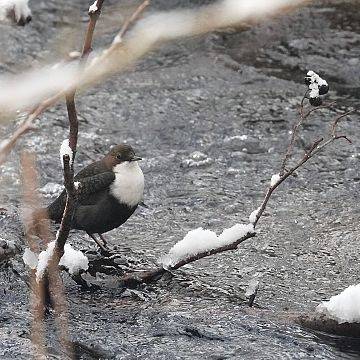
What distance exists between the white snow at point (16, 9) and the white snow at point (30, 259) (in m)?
1.25

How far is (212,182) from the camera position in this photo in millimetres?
5238

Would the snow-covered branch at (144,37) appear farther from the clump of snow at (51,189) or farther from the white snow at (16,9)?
the white snow at (16,9)

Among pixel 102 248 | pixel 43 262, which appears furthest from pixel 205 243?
pixel 102 248

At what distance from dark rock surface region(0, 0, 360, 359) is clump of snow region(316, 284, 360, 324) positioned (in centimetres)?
11

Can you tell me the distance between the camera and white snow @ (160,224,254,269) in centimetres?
363

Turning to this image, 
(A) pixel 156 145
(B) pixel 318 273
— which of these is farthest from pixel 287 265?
(A) pixel 156 145

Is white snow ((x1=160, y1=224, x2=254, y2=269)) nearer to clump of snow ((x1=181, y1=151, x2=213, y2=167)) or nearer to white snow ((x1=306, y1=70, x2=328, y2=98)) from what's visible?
white snow ((x1=306, y1=70, x2=328, y2=98))

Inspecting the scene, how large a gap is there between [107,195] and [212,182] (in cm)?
109

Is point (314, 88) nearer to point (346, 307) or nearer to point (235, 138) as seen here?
point (346, 307)

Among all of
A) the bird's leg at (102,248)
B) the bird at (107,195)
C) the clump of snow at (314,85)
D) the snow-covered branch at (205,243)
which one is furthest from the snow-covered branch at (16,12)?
the bird's leg at (102,248)

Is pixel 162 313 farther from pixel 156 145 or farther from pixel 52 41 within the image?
pixel 52 41

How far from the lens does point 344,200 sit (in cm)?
494

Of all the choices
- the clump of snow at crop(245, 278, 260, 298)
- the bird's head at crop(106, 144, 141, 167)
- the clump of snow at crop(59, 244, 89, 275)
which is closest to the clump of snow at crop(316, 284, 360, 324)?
the clump of snow at crop(245, 278, 260, 298)

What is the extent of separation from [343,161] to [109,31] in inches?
112
